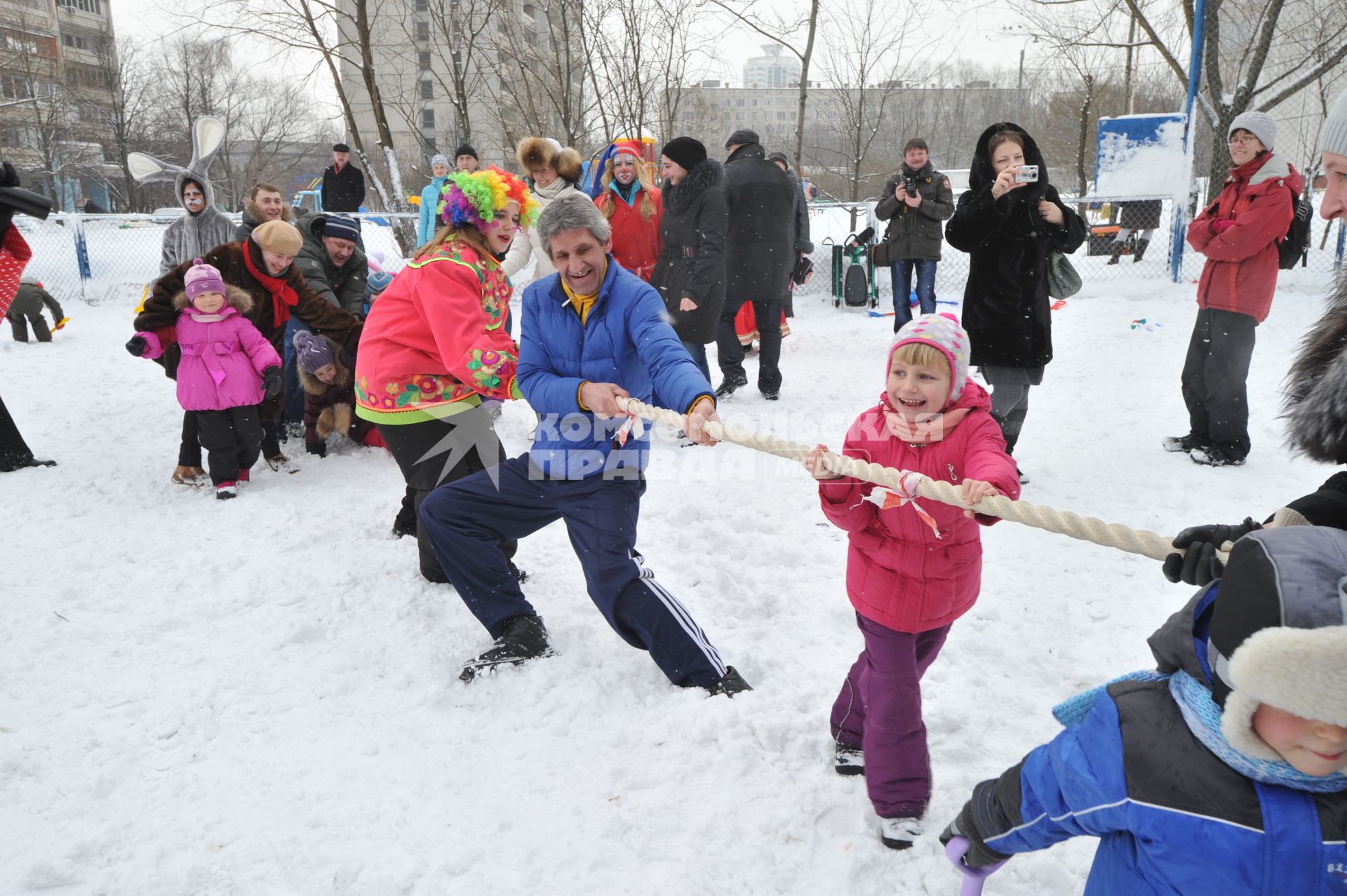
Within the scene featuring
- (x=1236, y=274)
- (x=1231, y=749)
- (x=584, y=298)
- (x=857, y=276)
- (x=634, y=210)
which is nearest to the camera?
(x=1231, y=749)

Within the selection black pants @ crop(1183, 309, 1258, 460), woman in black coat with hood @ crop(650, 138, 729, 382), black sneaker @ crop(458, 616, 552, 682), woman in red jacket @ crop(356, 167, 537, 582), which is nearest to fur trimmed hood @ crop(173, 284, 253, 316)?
woman in red jacket @ crop(356, 167, 537, 582)

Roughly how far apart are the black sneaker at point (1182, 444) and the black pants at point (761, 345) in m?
2.89

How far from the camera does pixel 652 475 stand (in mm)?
5617

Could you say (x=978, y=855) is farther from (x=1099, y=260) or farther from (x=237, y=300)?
(x=1099, y=260)

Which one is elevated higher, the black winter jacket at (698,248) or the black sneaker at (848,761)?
the black winter jacket at (698,248)

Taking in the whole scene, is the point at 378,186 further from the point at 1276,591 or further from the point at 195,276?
the point at 1276,591

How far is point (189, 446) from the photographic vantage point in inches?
224

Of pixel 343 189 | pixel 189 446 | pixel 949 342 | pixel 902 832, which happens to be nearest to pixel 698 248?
pixel 189 446

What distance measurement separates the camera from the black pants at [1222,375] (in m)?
4.93

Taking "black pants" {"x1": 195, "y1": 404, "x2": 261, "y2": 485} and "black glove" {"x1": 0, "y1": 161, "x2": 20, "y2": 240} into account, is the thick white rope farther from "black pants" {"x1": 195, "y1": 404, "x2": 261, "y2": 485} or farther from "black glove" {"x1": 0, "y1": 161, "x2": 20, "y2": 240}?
"black glove" {"x1": 0, "y1": 161, "x2": 20, "y2": 240}

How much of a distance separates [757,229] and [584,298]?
408cm

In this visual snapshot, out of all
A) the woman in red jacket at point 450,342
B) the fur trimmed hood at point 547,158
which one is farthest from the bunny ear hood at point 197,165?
the woman in red jacket at point 450,342

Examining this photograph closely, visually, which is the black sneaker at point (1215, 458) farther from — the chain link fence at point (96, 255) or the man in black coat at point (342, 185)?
the chain link fence at point (96, 255)

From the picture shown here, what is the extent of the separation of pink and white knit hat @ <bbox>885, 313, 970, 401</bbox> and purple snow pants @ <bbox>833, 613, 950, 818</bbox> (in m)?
0.70
